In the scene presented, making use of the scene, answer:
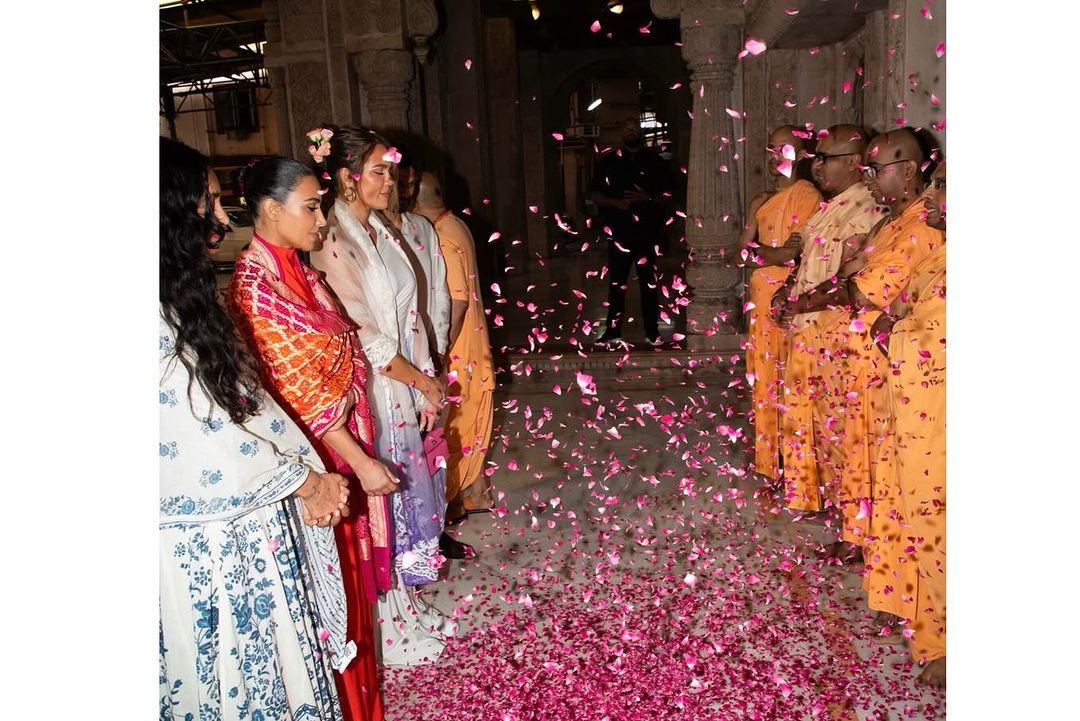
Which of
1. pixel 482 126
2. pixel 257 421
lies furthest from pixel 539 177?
pixel 257 421

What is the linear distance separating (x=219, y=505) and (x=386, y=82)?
5737mm

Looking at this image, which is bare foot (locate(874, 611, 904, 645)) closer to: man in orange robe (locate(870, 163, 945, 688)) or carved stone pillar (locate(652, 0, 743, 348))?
man in orange robe (locate(870, 163, 945, 688))

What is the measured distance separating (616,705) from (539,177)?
13.9 meters

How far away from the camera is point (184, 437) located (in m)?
1.66

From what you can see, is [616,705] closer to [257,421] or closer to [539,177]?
[257,421]

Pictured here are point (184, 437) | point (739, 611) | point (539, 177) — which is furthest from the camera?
point (539, 177)

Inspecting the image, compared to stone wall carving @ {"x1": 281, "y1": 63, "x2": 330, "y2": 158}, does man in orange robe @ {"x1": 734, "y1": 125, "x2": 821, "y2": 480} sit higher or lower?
lower

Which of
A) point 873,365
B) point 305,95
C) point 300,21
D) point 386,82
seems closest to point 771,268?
point 873,365

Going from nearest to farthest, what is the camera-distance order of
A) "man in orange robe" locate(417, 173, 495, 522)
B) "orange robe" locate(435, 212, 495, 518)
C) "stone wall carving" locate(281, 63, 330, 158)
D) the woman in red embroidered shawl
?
the woman in red embroidered shawl → "man in orange robe" locate(417, 173, 495, 522) → "orange robe" locate(435, 212, 495, 518) → "stone wall carving" locate(281, 63, 330, 158)

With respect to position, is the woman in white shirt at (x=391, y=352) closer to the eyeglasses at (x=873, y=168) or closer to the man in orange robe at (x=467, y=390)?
the man in orange robe at (x=467, y=390)

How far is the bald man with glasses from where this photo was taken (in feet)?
12.1

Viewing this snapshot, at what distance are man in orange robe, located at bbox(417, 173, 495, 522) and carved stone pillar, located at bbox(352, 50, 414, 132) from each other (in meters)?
3.05

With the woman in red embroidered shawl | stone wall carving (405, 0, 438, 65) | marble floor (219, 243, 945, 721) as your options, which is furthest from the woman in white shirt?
stone wall carving (405, 0, 438, 65)

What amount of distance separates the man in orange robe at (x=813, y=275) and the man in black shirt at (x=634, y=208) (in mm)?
3240
